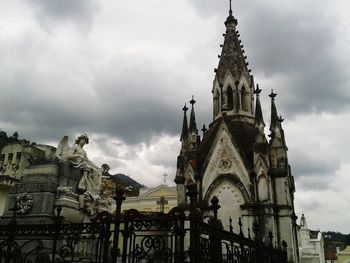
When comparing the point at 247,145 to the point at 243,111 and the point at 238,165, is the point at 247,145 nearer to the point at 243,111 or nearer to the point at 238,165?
the point at 238,165

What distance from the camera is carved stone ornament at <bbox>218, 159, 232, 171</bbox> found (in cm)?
2488

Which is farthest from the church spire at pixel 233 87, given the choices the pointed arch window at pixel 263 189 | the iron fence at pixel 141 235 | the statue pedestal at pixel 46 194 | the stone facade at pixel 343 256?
the stone facade at pixel 343 256

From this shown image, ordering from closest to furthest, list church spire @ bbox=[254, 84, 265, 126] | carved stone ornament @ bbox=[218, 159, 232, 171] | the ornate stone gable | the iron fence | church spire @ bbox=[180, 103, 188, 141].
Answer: the iron fence
the ornate stone gable
carved stone ornament @ bbox=[218, 159, 232, 171]
church spire @ bbox=[254, 84, 265, 126]
church spire @ bbox=[180, 103, 188, 141]

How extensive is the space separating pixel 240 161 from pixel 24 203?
1764 centimetres

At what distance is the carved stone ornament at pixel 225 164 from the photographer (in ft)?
81.6

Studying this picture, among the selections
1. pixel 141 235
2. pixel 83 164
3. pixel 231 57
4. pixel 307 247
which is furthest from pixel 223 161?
pixel 141 235

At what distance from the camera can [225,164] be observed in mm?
25047

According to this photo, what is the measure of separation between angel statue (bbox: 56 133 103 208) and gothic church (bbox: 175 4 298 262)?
1404 centimetres

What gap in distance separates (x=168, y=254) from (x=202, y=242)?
679 mm

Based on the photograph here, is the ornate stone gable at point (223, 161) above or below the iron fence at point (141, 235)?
above

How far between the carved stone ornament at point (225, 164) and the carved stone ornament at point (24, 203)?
17.5 m

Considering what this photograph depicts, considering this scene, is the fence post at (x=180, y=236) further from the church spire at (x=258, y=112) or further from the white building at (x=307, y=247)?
the white building at (x=307, y=247)

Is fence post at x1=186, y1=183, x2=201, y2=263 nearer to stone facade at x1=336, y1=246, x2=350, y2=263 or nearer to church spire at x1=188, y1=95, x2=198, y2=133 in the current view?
church spire at x1=188, y1=95, x2=198, y2=133

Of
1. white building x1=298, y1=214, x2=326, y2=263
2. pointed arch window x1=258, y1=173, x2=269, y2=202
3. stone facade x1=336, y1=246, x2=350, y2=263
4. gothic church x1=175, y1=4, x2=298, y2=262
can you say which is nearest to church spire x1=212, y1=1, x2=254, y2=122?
gothic church x1=175, y1=4, x2=298, y2=262
